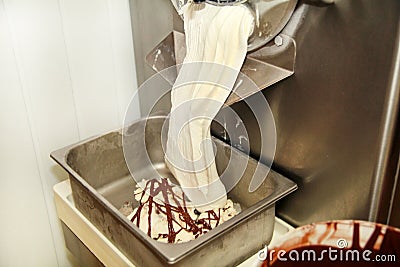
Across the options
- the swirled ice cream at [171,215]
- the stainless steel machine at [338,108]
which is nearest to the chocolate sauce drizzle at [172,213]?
the swirled ice cream at [171,215]

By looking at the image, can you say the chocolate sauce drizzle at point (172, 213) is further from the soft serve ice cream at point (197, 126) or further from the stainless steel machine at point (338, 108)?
the stainless steel machine at point (338, 108)

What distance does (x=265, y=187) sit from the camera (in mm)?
968

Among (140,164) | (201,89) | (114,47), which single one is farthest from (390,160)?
(114,47)

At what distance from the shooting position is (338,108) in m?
0.81

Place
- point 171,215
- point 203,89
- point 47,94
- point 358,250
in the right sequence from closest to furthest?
point 358,250
point 203,89
point 171,215
point 47,94

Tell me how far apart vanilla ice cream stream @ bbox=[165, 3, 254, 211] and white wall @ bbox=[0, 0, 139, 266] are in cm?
33

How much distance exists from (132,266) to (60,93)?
492 millimetres

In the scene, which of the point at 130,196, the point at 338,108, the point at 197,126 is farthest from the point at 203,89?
the point at 130,196

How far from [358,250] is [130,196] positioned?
585 millimetres

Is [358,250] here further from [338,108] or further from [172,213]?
[172,213]

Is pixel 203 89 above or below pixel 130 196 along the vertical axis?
above

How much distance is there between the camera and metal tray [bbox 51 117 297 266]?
797mm

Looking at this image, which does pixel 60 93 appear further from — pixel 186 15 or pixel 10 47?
pixel 186 15

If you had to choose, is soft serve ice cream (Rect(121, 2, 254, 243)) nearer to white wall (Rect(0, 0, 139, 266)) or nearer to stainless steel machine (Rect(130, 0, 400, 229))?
stainless steel machine (Rect(130, 0, 400, 229))
